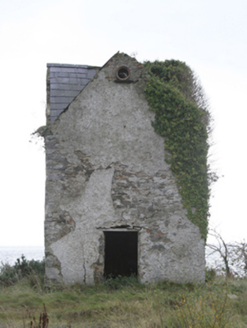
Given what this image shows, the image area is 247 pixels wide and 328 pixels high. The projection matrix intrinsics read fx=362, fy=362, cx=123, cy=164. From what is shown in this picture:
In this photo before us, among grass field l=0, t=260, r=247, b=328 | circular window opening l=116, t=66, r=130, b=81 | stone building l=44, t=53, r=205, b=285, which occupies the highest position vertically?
circular window opening l=116, t=66, r=130, b=81

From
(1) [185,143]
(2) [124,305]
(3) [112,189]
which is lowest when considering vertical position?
(2) [124,305]

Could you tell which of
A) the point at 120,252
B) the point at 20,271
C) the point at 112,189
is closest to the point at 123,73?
the point at 112,189

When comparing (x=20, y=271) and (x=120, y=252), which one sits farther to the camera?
(x=120, y=252)

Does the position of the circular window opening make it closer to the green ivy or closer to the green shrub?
the green ivy

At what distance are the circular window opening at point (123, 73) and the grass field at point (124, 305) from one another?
5.31 m

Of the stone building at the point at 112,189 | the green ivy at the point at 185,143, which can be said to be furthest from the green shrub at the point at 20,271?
the green ivy at the point at 185,143

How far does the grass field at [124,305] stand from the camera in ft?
17.3

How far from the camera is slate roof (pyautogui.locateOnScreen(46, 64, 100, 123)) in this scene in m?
10.3

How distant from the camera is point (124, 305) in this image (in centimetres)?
707

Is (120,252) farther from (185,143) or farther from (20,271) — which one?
(185,143)

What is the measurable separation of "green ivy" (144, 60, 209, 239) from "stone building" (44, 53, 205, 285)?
204 millimetres

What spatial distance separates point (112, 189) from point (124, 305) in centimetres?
304

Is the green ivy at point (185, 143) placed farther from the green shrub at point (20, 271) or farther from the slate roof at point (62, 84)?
the green shrub at point (20, 271)

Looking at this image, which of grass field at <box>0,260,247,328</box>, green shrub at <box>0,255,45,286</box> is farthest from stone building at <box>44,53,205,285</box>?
green shrub at <box>0,255,45,286</box>
